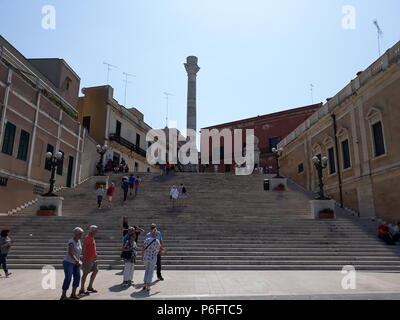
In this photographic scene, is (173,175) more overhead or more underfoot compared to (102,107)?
more underfoot

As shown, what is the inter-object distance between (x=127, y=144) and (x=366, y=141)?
24.7 meters

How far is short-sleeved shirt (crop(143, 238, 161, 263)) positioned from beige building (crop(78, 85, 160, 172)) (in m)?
24.5

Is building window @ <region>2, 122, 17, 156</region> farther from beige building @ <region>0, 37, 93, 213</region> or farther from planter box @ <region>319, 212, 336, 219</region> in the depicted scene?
planter box @ <region>319, 212, 336, 219</region>

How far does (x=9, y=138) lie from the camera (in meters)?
16.9

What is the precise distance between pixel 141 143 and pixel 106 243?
92.6 feet

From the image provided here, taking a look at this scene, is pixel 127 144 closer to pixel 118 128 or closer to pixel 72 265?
pixel 118 128

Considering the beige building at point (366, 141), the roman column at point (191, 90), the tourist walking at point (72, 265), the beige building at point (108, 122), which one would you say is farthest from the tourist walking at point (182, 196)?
the roman column at point (191, 90)

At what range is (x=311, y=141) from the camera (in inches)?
975

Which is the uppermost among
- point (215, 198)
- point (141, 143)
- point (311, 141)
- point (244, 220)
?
point (141, 143)

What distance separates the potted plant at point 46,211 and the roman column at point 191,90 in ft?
70.4

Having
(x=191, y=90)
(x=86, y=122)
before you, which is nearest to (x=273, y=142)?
(x=191, y=90)

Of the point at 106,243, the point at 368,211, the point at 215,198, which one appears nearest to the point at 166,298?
the point at 106,243

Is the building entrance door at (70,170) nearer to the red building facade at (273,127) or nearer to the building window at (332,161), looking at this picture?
the building window at (332,161)
